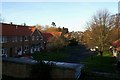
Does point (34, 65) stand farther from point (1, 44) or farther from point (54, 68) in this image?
point (1, 44)

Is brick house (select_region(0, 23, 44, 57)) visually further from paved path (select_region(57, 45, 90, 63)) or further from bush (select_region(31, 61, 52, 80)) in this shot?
bush (select_region(31, 61, 52, 80))

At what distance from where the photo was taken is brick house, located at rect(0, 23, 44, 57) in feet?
132

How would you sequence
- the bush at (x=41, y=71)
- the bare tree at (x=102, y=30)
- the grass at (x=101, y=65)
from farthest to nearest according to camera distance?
1. the bare tree at (x=102, y=30)
2. the grass at (x=101, y=65)
3. the bush at (x=41, y=71)

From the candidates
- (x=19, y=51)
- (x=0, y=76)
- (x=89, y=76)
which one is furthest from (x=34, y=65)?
(x=19, y=51)

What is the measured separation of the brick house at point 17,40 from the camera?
4034cm

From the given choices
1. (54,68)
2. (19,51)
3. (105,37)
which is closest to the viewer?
(54,68)

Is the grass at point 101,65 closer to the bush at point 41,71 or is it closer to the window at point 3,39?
the bush at point 41,71

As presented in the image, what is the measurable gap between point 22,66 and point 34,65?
4.91 feet

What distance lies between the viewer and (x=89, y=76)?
2422cm

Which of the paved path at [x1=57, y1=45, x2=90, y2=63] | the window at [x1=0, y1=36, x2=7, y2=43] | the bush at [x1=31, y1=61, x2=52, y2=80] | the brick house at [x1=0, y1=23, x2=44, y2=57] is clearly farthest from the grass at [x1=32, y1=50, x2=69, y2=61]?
the bush at [x1=31, y1=61, x2=52, y2=80]

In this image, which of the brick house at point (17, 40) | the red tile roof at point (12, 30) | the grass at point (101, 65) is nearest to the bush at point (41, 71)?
the grass at point (101, 65)

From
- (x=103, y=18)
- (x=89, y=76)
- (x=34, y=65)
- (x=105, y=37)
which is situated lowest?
(x=89, y=76)

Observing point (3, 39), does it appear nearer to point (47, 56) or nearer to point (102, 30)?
point (47, 56)

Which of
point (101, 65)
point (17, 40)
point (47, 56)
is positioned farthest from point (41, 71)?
point (17, 40)
